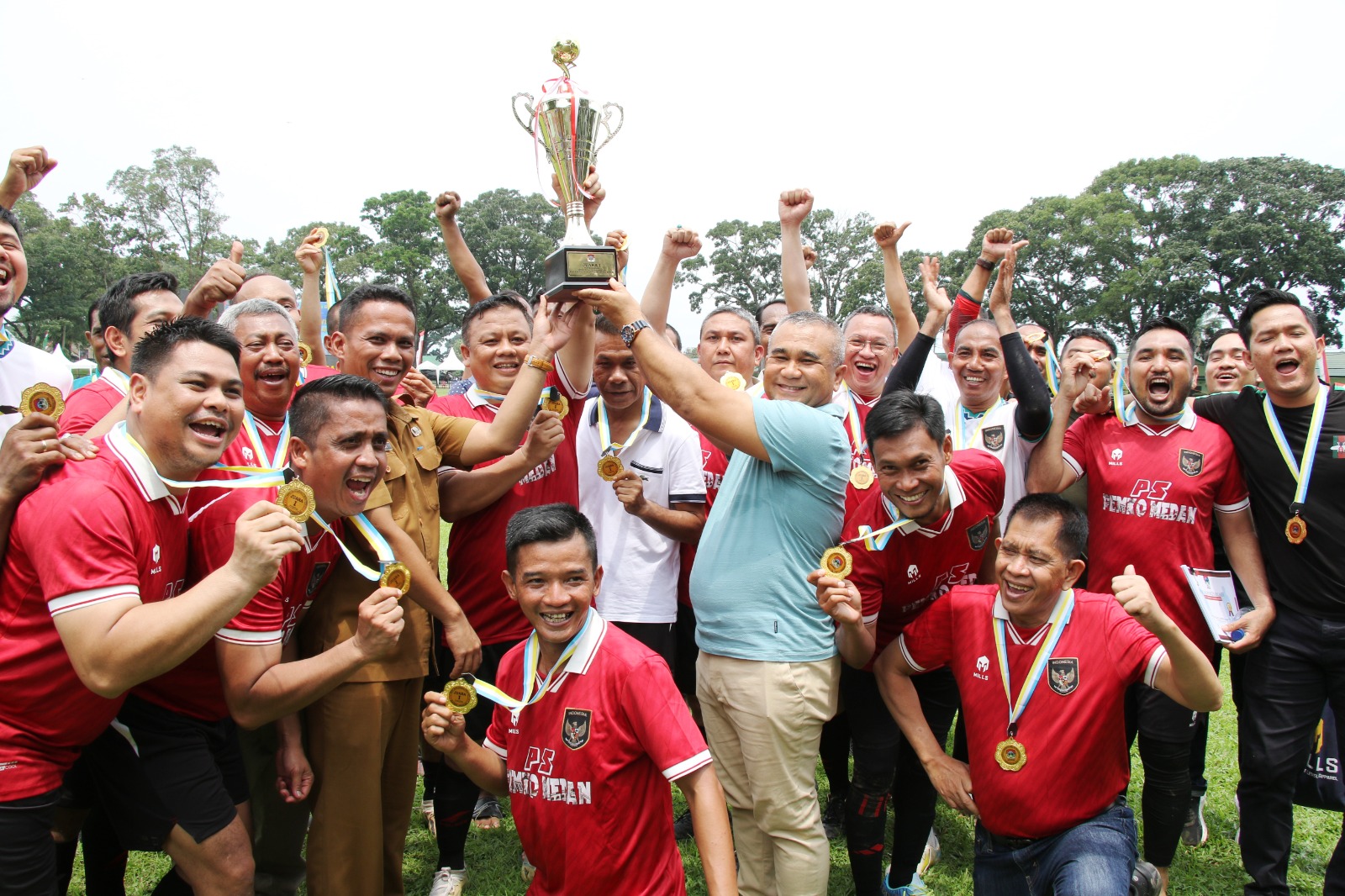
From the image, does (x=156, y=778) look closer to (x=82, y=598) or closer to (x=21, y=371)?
(x=82, y=598)

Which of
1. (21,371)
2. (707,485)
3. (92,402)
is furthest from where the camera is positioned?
(707,485)

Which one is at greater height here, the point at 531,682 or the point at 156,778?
the point at 531,682

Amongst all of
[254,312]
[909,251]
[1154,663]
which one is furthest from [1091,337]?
[909,251]

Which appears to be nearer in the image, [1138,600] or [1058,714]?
[1138,600]

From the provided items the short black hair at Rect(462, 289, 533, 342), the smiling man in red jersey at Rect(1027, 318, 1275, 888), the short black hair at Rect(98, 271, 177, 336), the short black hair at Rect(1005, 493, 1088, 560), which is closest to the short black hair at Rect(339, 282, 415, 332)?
the short black hair at Rect(462, 289, 533, 342)

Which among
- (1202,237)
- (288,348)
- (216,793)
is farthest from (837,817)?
(1202,237)

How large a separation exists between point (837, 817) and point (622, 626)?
2.07m

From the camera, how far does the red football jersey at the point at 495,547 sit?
14.5ft

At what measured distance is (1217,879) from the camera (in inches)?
180

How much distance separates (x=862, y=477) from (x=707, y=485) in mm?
1281

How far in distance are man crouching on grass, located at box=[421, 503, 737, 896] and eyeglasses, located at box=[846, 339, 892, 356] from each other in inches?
123

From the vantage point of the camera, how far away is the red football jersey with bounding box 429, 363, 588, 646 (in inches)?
174

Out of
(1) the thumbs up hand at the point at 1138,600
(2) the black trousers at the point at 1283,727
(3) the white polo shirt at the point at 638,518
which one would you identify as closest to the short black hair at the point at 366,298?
(3) the white polo shirt at the point at 638,518

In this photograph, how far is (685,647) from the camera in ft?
17.1
